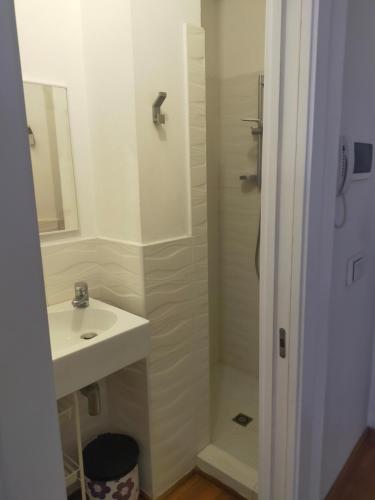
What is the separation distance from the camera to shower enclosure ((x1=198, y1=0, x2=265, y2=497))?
7.06ft

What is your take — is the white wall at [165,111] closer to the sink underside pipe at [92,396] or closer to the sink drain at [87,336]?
the sink drain at [87,336]

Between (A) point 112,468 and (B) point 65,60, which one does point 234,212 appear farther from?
(A) point 112,468

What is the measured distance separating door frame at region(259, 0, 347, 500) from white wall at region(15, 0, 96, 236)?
0.91m

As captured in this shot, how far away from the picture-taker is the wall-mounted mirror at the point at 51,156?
4.88 ft

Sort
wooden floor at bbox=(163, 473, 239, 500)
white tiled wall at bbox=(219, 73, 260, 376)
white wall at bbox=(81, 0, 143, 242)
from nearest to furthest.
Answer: white wall at bbox=(81, 0, 143, 242) → wooden floor at bbox=(163, 473, 239, 500) → white tiled wall at bbox=(219, 73, 260, 376)

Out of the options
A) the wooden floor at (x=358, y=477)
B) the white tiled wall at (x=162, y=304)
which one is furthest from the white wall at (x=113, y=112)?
the wooden floor at (x=358, y=477)

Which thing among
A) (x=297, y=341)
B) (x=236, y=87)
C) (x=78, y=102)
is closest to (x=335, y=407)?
(x=297, y=341)

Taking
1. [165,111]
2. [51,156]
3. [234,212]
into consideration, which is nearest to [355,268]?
[165,111]

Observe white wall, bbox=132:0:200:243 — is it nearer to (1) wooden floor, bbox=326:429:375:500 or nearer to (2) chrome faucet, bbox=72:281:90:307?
(2) chrome faucet, bbox=72:281:90:307

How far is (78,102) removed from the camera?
1.60 meters

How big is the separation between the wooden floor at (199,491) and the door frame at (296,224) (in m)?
0.56

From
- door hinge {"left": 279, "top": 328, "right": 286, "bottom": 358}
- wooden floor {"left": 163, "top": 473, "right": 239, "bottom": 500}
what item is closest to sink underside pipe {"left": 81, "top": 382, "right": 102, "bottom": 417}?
wooden floor {"left": 163, "top": 473, "right": 239, "bottom": 500}

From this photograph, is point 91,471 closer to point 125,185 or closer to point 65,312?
point 65,312

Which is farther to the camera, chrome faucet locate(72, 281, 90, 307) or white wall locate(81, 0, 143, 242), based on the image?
chrome faucet locate(72, 281, 90, 307)
